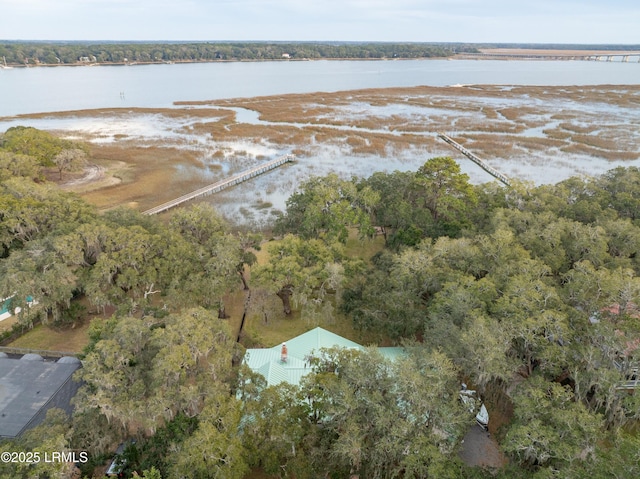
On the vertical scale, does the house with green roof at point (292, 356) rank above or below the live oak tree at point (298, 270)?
below

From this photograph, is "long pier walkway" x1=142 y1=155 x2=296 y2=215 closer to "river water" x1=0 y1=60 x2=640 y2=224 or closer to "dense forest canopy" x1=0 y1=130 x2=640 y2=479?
"river water" x1=0 y1=60 x2=640 y2=224

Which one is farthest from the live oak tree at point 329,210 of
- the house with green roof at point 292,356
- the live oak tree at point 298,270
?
the house with green roof at point 292,356

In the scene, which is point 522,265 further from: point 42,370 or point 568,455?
point 42,370

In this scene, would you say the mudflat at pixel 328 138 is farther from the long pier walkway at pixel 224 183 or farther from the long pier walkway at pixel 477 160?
the long pier walkway at pixel 224 183

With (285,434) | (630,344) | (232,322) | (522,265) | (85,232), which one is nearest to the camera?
(285,434)

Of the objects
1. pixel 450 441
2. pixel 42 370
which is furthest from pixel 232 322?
pixel 450 441

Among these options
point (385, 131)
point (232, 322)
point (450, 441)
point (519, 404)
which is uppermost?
point (385, 131)

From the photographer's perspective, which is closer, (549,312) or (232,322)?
(549,312)
